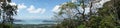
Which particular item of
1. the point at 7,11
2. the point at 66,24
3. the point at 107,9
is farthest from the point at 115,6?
the point at 7,11

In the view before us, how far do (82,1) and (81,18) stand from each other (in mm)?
1966

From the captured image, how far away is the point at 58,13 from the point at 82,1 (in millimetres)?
4397

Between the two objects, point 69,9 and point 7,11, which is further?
point 7,11

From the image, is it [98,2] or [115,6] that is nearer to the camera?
[98,2]

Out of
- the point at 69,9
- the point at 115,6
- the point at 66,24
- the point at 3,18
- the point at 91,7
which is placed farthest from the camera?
the point at 3,18

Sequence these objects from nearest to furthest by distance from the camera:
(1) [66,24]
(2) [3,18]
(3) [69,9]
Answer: (3) [69,9] < (1) [66,24] < (2) [3,18]

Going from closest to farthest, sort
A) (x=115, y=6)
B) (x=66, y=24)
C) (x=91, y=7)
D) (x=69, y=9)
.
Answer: (x=91, y=7), (x=69, y=9), (x=66, y=24), (x=115, y=6)

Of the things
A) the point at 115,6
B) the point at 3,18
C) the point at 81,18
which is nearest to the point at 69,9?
the point at 81,18

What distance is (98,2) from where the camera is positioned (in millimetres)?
36000

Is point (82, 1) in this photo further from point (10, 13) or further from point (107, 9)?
point (10, 13)

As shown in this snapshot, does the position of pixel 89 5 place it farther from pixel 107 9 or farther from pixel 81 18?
pixel 107 9

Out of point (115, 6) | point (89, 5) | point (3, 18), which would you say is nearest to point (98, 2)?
point (89, 5)

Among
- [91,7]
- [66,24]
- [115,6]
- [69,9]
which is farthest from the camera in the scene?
[115,6]

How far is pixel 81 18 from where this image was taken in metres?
36.3
